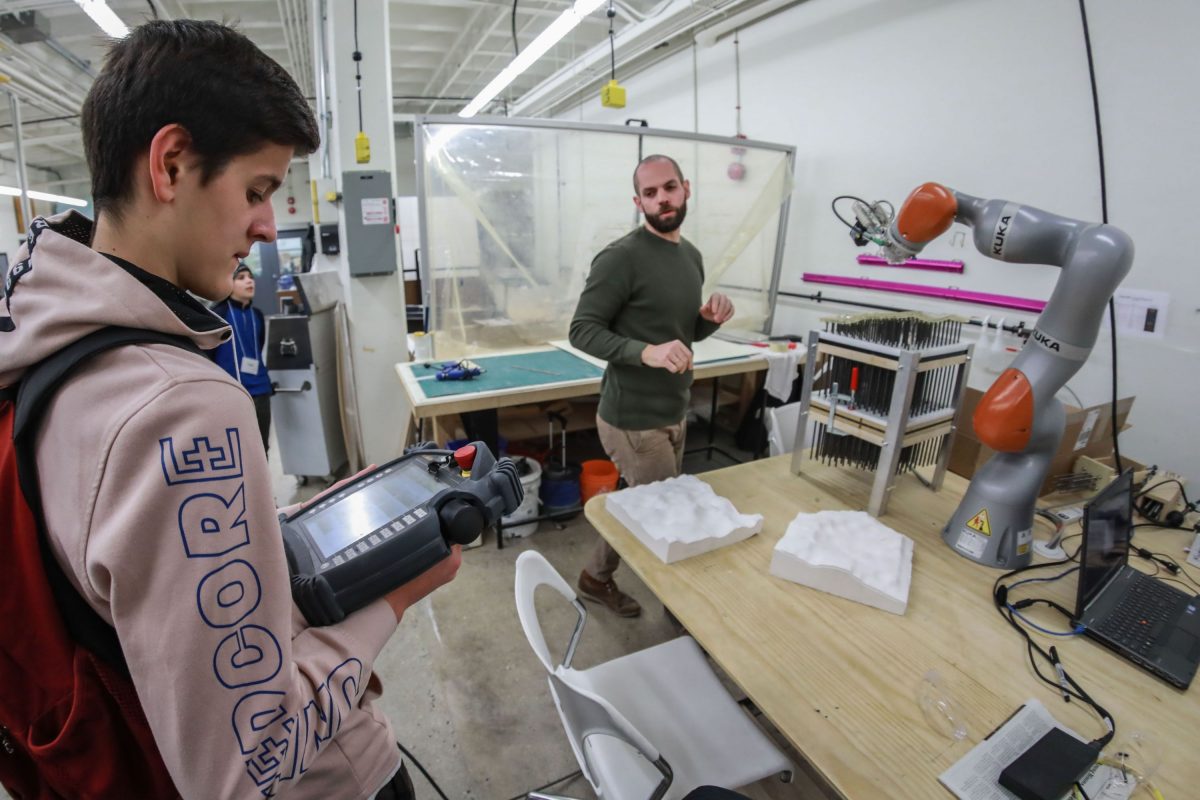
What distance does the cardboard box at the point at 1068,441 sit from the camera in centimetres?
156

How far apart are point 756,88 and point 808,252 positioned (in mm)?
1263

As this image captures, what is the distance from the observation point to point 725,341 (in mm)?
3580

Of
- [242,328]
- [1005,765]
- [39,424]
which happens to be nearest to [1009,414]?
[1005,765]

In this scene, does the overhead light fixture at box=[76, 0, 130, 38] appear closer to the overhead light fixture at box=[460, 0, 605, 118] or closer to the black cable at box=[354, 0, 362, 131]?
the black cable at box=[354, 0, 362, 131]

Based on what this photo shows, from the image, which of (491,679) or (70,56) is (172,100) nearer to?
(491,679)

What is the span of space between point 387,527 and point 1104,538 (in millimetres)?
1361

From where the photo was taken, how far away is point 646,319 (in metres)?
1.83

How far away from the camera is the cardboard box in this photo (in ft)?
5.11

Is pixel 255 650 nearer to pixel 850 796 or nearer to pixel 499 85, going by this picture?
pixel 850 796

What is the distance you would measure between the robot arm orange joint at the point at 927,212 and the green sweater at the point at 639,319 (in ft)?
2.34

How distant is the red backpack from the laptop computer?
1407mm

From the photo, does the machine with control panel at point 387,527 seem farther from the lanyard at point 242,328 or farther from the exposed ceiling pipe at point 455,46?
the exposed ceiling pipe at point 455,46

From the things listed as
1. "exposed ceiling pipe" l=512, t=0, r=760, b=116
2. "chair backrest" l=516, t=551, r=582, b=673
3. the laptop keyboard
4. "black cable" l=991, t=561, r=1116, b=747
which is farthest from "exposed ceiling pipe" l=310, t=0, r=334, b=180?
the laptop keyboard

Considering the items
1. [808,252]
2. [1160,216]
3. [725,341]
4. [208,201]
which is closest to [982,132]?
[1160,216]
